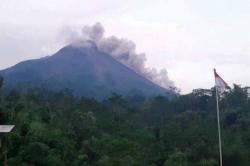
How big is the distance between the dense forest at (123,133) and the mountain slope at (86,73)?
217 feet

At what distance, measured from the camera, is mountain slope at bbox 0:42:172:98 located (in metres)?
135

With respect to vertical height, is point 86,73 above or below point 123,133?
above

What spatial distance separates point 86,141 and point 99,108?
46.7 ft

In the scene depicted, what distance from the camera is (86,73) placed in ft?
471

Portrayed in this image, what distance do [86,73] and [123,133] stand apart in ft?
324

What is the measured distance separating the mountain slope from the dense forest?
6615 cm

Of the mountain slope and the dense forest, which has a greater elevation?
the mountain slope

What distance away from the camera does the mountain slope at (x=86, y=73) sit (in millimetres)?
135000

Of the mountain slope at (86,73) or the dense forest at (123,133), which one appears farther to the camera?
the mountain slope at (86,73)

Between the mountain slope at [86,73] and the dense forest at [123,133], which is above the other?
the mountain slope at [86,73]

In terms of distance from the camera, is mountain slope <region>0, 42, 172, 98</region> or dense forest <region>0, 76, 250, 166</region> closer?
dense forest <region>0, 76, 250, 166</region>

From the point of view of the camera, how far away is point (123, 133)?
45.6m

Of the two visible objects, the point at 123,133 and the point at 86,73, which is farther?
the point at 86,73

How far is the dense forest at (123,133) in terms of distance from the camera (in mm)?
30422
